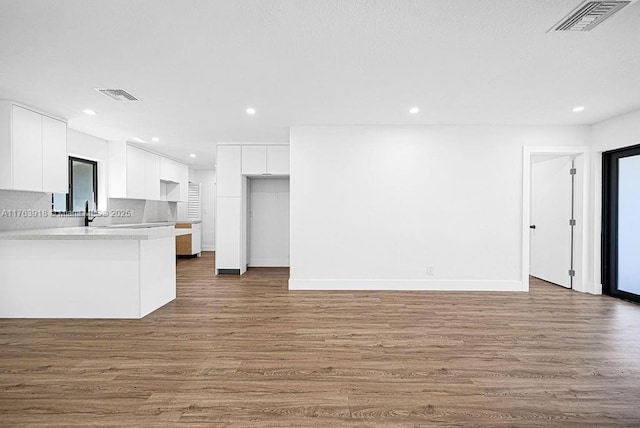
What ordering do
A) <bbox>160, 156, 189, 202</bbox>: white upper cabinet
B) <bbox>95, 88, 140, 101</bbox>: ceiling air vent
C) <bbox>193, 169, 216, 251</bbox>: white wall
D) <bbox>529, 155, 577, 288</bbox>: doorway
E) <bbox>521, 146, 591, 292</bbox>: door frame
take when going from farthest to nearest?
<bbox>193, 169, 216, 251</bbox>: white wall, <bbox>160, 156, 189, 202</bbox>: white upper cabinet, <bbox>529, 155, 577, 288</bbox>: doorway, <bbox>521, 146, 591, 292</bbox>: door frame, <bbox>95, 88, 140, 101</bbox>: ceiling air vent

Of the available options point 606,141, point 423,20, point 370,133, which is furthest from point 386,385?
point 606,141

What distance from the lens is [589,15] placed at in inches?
88.0

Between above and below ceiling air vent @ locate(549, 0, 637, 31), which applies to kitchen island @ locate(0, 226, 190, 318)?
below

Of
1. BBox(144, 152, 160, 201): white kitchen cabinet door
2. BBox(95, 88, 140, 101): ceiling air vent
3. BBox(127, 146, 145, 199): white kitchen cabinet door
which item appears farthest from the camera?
BBox(144, 152, 160, 201): white kitchen cabinet door

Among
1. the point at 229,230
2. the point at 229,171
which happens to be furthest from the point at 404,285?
the point at 229,171

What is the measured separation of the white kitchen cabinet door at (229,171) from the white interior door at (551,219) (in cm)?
543

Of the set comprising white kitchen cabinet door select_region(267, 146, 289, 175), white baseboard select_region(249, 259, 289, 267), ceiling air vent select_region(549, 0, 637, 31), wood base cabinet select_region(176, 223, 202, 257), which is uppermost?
ceiling air vent select_region(549, 0, 637, 31)

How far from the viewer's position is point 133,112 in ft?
15.0

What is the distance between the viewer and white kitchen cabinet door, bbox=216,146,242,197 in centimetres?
648

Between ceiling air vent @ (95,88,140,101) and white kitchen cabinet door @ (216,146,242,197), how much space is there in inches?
98.1

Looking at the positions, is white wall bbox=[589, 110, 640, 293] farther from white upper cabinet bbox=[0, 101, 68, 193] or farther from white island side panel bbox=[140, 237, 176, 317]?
white upper cabinet bbox=[0, 101, 68, 193]

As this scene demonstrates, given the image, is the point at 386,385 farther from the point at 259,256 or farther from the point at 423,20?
the point at 259,256

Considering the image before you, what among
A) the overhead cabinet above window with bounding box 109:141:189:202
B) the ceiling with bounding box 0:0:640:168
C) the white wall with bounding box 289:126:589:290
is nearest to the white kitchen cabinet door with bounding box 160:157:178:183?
the overhead cabinet above window with bounding box 109:141:189:202

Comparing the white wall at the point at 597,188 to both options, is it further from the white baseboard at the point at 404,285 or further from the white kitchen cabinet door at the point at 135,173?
the white kitchen cabinet door at the point at 135,173
